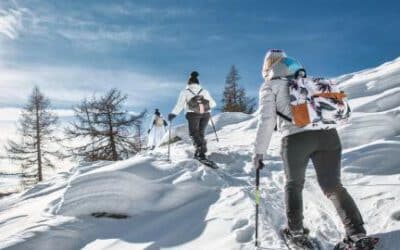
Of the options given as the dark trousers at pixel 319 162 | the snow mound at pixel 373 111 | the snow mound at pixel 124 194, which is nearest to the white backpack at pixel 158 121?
the snow mound at pixel 373 111

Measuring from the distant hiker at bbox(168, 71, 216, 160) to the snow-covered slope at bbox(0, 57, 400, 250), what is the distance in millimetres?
556

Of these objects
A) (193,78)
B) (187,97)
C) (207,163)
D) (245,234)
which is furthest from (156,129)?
(245,234)

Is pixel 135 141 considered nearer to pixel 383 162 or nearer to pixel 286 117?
pixel 383 162

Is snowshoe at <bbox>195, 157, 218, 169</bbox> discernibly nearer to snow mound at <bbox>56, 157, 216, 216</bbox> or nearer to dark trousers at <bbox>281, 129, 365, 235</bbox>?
snow mound at <bbox>56, 157, 216, 216</bbox>

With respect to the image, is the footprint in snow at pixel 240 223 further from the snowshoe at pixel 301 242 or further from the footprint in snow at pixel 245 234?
the snowshoe at pixel 301 242

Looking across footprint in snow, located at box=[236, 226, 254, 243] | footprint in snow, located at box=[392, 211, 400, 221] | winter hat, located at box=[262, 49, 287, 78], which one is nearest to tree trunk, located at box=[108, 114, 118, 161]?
footprint in snow, located at box=[236, 226, 254, 243]

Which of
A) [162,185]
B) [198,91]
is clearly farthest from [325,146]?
[198,91]

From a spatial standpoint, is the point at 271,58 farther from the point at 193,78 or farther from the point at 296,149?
the point at 193,78

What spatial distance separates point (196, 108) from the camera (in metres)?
11.0

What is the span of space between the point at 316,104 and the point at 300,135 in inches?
15.1

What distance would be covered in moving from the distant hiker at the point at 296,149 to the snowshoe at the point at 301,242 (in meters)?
0.01

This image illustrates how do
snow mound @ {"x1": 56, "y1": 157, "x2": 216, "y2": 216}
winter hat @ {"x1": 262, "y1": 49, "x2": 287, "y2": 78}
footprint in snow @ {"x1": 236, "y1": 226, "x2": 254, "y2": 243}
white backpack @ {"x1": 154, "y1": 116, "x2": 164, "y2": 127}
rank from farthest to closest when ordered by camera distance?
white backpack @ {"x1": 154, "y1": 116, "x2": 164, "y2": 127} < snow mound @ {"x1": 56, "y1": 157, "x2": 216, "y2": 216} < footprint in snow @ {"x1": 236, "y1": 226, "x2": 254, "y2": 243} < winter hat @ {"x1": 262, "y1": 49, "x2": 287, "y2": 78}

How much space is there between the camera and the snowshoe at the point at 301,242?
4.71 m

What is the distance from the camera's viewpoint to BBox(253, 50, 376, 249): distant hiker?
4.61 m
